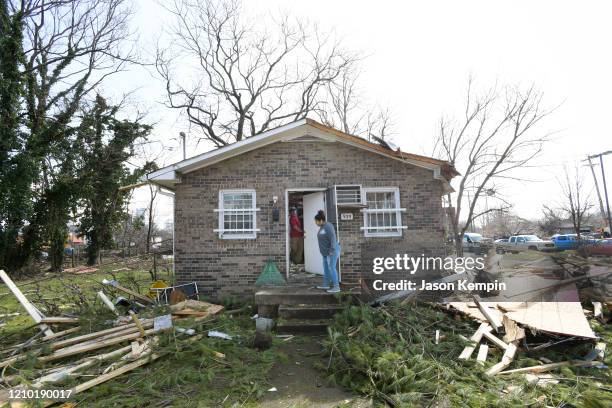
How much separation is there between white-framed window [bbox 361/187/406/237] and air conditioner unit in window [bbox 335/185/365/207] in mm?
302

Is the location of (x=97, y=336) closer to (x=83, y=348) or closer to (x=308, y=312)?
(x=83, y=348)

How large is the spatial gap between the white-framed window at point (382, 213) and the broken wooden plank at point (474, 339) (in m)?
3.57

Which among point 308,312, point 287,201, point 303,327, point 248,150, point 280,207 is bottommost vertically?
point 303,327

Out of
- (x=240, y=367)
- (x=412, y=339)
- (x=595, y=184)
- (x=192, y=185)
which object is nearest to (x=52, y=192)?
(x=192, y=185)

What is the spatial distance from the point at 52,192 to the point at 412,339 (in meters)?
20.4

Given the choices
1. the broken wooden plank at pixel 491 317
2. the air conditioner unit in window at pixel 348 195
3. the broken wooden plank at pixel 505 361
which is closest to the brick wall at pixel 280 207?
the air conditioner unit in window at pixel 348 195

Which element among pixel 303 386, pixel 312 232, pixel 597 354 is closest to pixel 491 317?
pixel 597 354

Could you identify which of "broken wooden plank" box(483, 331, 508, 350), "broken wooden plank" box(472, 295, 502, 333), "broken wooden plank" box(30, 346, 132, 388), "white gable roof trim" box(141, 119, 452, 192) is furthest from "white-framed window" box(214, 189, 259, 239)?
"broken wooden plank" box(483, 331, 508, 350)

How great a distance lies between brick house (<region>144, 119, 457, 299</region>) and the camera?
9195 mm

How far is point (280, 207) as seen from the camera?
934 centimetres

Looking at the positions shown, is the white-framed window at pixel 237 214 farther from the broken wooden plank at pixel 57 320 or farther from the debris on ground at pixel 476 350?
the debris on ground at pixel 476 350

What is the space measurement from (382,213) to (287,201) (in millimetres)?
2635

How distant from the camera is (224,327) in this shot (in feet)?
21.7

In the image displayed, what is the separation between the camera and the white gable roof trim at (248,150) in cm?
901
